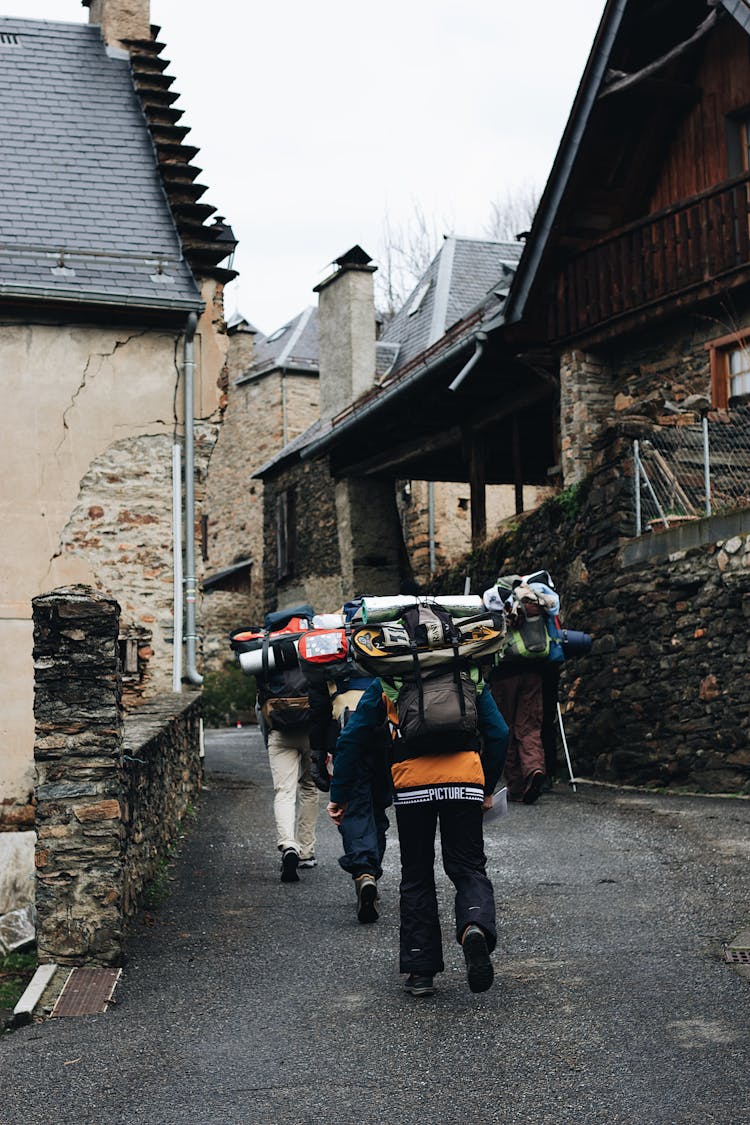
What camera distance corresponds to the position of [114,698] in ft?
23.4

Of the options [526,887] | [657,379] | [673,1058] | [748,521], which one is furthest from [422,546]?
[673,1058]

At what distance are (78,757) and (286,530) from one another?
22610 mm

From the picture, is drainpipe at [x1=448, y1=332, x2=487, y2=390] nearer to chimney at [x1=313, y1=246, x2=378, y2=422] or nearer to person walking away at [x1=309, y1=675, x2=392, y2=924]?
chimney at [x1=313, y1=246, x2=378, y2=422]

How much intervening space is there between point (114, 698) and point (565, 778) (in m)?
8.07

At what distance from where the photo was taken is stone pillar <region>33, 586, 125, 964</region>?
691 centimetres

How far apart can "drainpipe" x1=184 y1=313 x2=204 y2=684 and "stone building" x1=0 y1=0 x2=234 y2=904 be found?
2 centimetres

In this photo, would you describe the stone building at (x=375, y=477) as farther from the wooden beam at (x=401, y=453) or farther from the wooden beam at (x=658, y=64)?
the wooden beam at (x=658, y=64)

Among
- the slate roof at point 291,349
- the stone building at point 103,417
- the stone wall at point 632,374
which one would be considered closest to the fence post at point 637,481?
the stone wall at point 632,374

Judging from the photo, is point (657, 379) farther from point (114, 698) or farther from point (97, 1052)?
point (97, 1052)

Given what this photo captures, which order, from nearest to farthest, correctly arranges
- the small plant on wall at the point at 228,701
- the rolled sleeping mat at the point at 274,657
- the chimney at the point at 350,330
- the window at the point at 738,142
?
the rolled sleeping mat at the point at 274,657, the window at the point at 738,142, the chimney at the point at 350,330, the small plant on wall at the point at 228,701

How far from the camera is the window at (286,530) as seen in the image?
29.3 metres

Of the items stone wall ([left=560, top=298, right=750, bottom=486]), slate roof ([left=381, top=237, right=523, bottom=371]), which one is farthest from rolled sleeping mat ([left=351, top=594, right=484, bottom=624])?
slate roof ([left=381, top=237, right=523, bottom=371])

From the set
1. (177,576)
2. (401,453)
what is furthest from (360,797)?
(401,453)

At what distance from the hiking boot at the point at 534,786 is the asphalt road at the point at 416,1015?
7.10ft
